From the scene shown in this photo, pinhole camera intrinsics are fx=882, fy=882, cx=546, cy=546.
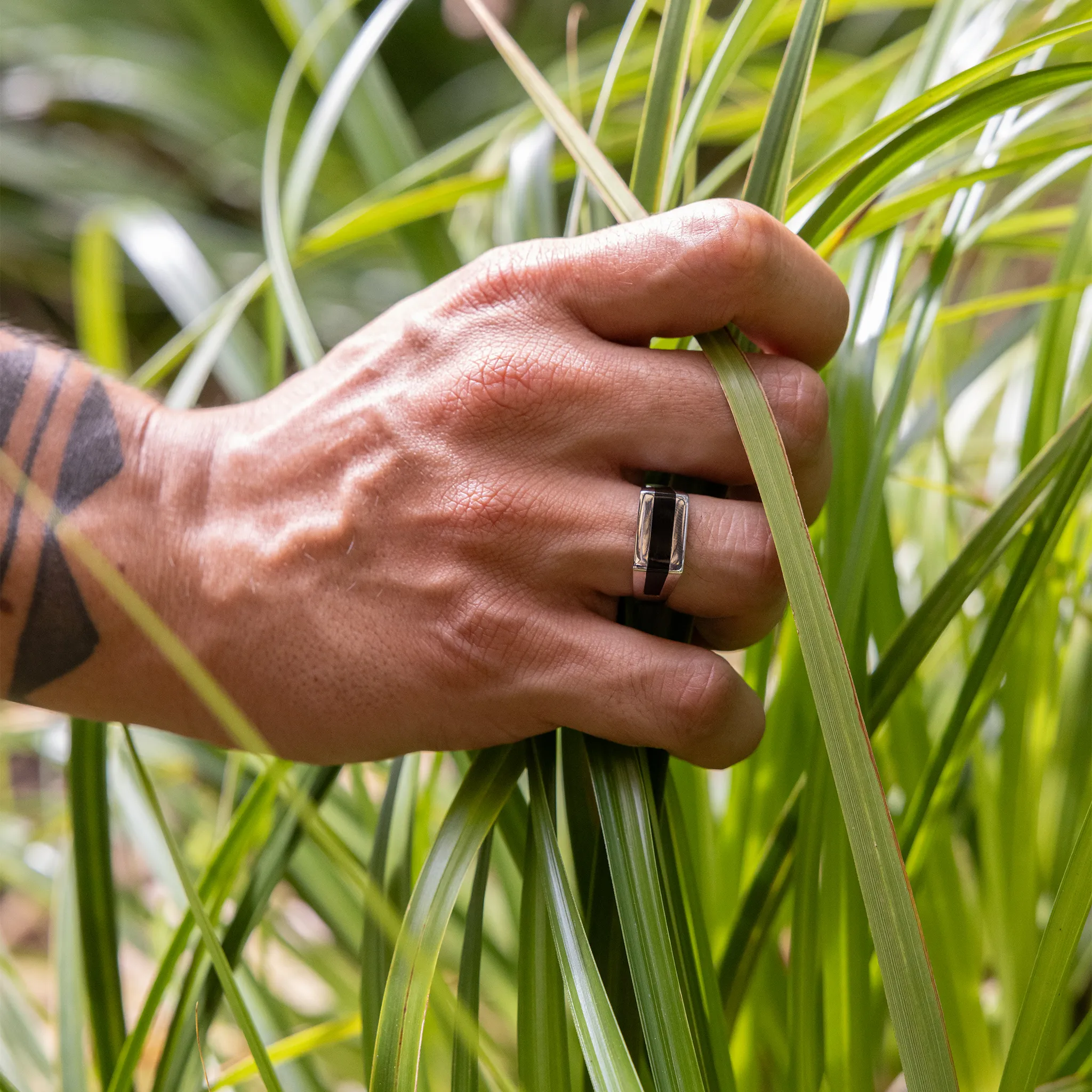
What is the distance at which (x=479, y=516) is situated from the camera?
0.28 m

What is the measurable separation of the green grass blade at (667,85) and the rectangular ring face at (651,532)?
0.11m

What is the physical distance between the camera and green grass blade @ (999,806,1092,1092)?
0.23 meters

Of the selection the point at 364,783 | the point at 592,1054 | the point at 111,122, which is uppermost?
the point at 111,122

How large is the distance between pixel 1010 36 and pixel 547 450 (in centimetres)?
34

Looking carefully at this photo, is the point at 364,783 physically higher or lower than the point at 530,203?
lower

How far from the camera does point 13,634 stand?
0.33m

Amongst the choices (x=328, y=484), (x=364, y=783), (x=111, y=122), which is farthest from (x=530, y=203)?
(x=111, y=122)

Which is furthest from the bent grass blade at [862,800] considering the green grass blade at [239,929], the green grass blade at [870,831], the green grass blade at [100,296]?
the green grass blade at [100,296]

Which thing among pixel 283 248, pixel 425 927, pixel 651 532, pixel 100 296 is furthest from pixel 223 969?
pixel 100 296

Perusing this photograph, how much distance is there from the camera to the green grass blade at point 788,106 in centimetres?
28

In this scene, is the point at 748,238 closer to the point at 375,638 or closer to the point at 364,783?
the point at 375,638

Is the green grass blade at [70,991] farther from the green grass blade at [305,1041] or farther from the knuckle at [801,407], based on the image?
the knuckle at [801,407]

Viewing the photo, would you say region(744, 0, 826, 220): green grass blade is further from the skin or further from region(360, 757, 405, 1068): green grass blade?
region(360, 757, 405, 1068): green grass blade

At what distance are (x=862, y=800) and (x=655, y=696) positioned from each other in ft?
0.23
